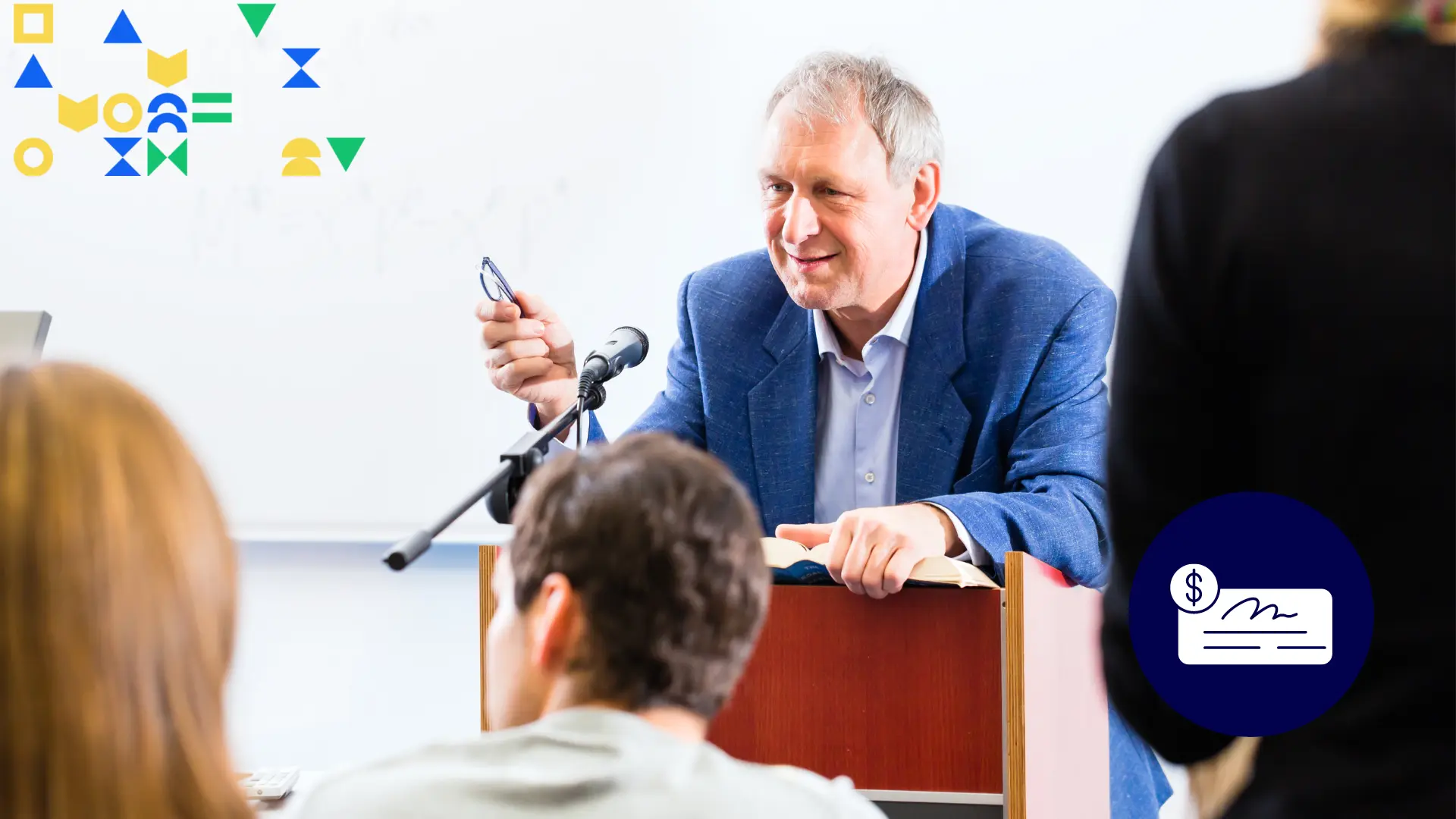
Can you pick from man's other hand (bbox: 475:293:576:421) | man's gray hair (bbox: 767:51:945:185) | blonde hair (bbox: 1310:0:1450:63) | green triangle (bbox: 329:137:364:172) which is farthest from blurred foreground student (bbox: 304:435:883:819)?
green triangle (bbox: 329:137:364:172)

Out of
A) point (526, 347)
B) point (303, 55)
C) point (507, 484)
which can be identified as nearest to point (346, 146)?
point (303, 55)

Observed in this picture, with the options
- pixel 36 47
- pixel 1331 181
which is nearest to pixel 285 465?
pixel 36 47

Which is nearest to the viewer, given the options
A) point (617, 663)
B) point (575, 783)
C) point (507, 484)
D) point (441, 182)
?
point (575, 783)

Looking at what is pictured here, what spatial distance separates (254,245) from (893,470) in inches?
66.4

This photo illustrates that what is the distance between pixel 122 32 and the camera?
3.05 meters

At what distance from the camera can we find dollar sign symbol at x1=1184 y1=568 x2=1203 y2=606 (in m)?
0.95

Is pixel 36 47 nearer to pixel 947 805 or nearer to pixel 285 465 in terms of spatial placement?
pixel 285 465

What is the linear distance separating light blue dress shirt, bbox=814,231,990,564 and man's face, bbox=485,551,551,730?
108 cm

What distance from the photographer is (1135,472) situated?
90 cm

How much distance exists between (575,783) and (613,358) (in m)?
0.75

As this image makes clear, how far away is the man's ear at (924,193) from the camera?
2.24 metres

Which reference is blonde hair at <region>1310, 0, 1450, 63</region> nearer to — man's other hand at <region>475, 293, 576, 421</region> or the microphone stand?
the microphone stand

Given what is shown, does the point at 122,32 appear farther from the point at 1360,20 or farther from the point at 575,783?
the point at 1360,20

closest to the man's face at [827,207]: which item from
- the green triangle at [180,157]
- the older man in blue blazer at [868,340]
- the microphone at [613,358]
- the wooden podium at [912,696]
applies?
the older man in blue blazer at [868,340]
